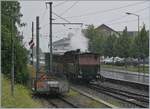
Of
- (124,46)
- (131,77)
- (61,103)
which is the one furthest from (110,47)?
(61,103)

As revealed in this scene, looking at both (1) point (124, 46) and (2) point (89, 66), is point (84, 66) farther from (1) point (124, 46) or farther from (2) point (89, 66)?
(1) point (124, 46)

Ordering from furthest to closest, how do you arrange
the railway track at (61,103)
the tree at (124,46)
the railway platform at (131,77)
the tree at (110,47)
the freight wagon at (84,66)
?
the tree at (110,47) → the tree at (124,46) → the railway platform at (131,77) → the freight wagon at (84,66) → the railway track at (61,103)

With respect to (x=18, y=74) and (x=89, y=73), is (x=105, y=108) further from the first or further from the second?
(x=89, y=73)

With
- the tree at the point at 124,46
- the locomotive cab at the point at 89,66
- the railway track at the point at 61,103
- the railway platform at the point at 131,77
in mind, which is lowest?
the railway track at the point at 61,103

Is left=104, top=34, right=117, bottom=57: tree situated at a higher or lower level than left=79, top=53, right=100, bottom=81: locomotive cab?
higher

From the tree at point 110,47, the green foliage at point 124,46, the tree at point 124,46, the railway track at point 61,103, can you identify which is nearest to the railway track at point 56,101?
the railway track at point 61,103

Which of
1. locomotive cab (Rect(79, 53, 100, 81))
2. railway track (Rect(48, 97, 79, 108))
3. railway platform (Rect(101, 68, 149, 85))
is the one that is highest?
locomotive cab (Rect(79, 53, 100, 81))

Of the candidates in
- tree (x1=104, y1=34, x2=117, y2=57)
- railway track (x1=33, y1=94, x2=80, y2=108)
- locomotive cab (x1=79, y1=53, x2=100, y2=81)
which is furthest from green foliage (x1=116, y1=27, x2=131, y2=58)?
railway track (x1=33, y1=94, x2=80, y2=108)

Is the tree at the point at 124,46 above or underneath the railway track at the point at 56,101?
above

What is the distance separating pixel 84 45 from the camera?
49.0 meters

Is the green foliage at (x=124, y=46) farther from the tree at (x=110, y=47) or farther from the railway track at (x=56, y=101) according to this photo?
the railway track at (x=56, y=101)

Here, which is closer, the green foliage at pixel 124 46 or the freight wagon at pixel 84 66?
the freight wagon at pixel 84 66

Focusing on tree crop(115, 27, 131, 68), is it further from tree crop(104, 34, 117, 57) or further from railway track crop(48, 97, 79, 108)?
railway track crop(48, 97, 79, 108)

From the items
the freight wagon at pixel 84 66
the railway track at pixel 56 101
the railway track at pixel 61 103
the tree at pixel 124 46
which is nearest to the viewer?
the railway track at pixel 61 103
